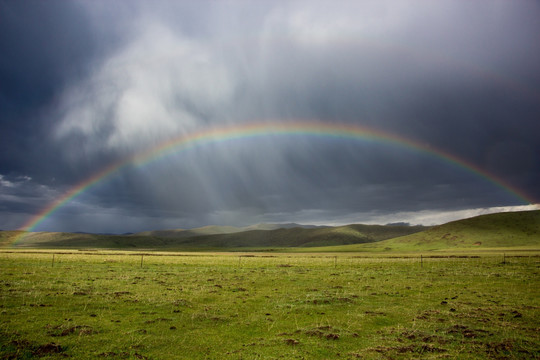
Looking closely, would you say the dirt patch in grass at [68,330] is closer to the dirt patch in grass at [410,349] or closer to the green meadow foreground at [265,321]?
the green meadow foreground at [265,321]

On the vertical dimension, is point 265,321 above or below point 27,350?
below

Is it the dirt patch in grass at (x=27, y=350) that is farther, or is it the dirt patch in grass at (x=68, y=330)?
the dirt patch in grass at (x=68, y=330)

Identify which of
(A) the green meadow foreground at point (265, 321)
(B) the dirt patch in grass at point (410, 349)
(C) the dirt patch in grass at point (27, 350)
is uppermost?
(C) the dirt patch in grass at point (27, 350)

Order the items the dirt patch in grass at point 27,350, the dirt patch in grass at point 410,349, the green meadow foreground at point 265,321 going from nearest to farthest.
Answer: the dirt patch in grass at point 27,350
the dirt patch in grass at point 410,349
the green meadow foreground at point 265,321

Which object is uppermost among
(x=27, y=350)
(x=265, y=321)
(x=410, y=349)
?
(x=27, y=350)

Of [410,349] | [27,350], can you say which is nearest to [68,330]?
[27,350]

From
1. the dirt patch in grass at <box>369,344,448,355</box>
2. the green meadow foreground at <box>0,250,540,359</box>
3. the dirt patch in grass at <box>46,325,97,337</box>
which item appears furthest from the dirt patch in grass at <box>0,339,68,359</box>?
the dirt patch in grass at <box>369,344,448,355</box>

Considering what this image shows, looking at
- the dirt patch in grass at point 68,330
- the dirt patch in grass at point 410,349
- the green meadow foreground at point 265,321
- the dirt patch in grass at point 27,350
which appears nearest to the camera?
the dirt patch in grass at point 27,350

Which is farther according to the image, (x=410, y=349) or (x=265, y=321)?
(x=265, y=321)

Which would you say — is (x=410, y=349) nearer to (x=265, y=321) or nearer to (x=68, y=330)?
(x=265, y=321)

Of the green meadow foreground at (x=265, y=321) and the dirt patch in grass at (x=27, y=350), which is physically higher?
the dirt patch in grass at (x=27, y=350)

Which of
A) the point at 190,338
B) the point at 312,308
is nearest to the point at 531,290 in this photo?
the point at 312,308

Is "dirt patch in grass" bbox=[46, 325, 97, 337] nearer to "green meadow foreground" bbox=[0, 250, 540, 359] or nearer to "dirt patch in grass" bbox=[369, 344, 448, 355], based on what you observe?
"green meadow foreground" bbox=[0, 250, 540, 359]

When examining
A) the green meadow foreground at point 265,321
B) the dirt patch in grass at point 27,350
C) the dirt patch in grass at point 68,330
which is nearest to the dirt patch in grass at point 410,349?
the green meadow foreground at point 265,321
